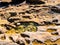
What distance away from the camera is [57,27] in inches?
1147

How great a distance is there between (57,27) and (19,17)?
235 inches

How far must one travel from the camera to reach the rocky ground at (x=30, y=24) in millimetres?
25828

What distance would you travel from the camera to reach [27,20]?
3119cm

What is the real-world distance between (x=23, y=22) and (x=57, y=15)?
5.23 m

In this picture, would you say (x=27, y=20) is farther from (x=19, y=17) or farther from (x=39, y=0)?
(x=39, y=0)

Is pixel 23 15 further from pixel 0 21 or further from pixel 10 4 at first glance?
pixel 10 4

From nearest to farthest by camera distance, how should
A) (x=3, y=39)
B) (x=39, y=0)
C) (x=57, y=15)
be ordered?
(x=3, y=39)
(x=57, y=15)
(x=39, y=0)

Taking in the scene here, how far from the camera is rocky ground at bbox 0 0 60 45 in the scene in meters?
25.8

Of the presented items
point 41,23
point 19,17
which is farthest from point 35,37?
Result: point 19,17

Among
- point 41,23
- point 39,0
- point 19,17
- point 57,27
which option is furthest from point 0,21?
point 39,0

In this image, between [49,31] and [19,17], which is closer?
[49,31]

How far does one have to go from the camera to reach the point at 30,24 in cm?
3017

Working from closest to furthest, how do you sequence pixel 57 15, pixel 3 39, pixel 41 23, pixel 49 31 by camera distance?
pixel 3 39 → pixel 49 31 → pixel 41 23 → pixel 57 15

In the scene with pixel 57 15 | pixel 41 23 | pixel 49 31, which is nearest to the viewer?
pixel 49 31
